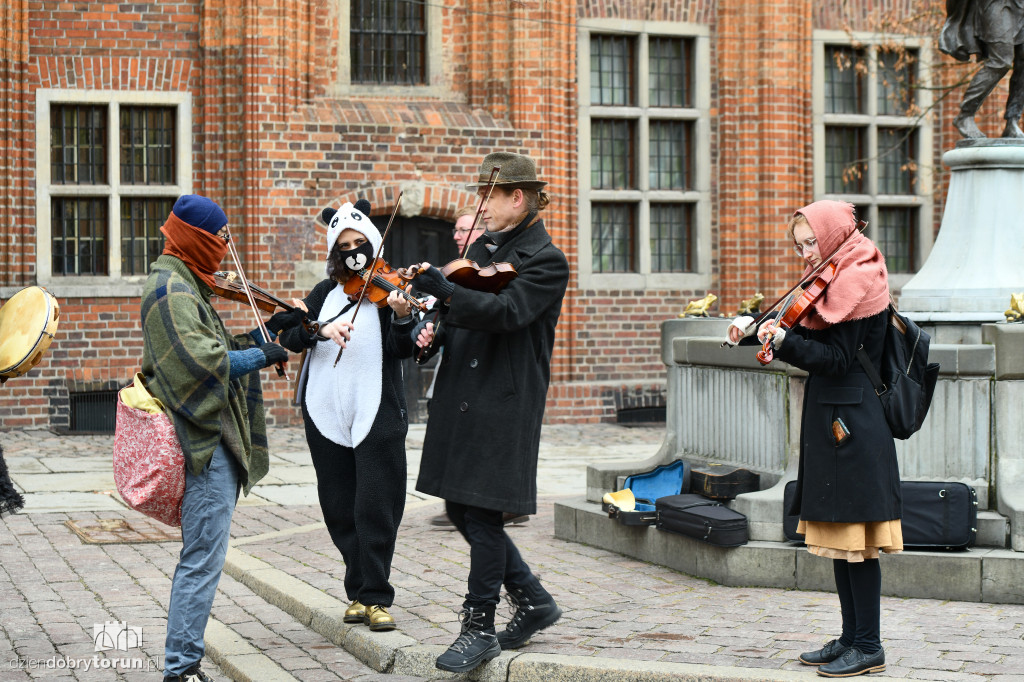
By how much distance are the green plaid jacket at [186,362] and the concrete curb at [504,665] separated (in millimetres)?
1077

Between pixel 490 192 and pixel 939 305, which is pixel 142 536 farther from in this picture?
pixel 939 305

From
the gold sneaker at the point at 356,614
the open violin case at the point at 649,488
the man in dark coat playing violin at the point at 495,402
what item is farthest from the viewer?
the open violin case at the point at 649,488

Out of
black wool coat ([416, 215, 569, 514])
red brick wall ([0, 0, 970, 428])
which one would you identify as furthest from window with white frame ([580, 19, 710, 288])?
black wool coat ([416, 215, 569, 514])

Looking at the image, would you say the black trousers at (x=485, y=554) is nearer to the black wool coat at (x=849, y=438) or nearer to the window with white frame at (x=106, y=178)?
the black wool coat at (x=849, y=438)

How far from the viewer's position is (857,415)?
5.09 meters

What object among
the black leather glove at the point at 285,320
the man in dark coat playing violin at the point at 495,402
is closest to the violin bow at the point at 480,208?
the man in dark coat playing violin at the point at 495,402

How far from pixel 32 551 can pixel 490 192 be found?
4.04 metres

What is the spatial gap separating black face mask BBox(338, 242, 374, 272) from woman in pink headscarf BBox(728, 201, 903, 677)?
1641mm

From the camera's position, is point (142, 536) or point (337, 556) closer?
point (337, 556)

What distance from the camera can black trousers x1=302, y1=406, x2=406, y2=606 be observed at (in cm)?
566

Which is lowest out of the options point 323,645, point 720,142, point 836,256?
point 323,645

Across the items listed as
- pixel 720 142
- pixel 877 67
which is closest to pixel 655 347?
pixel 720 142

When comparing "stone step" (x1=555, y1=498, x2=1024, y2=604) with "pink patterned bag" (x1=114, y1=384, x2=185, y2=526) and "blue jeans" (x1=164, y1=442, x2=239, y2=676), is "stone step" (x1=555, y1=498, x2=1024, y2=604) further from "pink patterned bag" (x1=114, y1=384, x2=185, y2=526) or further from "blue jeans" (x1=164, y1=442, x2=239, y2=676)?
"pink patterned bag" (x1=114, y1=384, x2=185, y2=526)

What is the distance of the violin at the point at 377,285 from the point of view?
5312 mm
